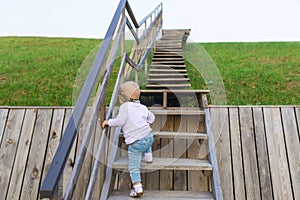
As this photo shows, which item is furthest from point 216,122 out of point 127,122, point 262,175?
point 127,122

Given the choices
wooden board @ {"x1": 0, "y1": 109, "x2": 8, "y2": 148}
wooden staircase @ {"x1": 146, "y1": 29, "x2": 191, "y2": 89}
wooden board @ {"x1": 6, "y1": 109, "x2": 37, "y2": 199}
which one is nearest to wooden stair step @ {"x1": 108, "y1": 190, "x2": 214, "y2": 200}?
wooden board @ {"x1": 6, "y1": 109, "x2": 37, "y2": 199}

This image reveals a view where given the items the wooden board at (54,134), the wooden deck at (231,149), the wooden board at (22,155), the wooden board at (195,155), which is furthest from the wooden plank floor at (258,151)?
the wooden board at (22,155)

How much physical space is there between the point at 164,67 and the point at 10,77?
3.25 m

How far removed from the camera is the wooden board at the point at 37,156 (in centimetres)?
334

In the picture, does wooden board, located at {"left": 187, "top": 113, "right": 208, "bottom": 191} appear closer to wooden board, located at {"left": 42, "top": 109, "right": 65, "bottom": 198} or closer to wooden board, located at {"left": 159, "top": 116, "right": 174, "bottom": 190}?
wooden board, located at {"left": 159, "top": 116, "right": 174, "bottom": 190}

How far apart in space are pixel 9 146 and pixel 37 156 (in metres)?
0.38

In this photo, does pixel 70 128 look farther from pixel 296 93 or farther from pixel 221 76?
pixel 221 76

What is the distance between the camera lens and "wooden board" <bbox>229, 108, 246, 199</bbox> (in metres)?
3.36

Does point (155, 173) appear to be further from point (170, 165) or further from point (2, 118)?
point (2, 118)

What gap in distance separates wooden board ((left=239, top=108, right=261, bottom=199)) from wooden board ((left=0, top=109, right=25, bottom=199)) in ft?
8.78

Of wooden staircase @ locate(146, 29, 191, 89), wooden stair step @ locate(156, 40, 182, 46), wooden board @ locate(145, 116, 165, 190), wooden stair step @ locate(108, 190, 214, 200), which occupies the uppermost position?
wooden stair step @ locate(156, 40, 182, 46)

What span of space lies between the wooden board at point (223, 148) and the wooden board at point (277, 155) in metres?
0.47

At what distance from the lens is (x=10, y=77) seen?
20.9 feet

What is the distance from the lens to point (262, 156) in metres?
3.51
